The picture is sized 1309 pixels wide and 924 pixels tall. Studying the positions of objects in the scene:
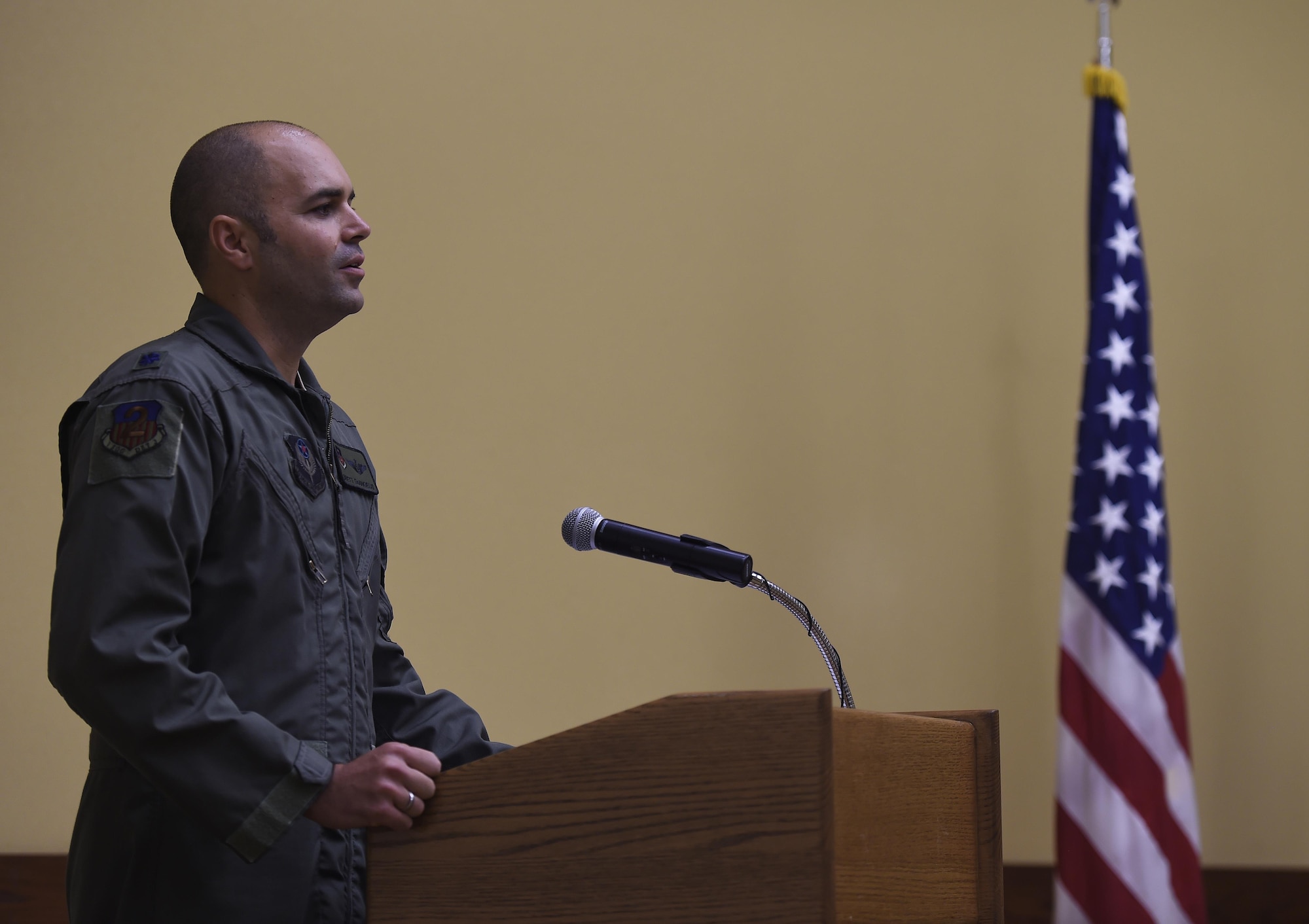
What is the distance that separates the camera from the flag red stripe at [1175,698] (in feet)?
7.95

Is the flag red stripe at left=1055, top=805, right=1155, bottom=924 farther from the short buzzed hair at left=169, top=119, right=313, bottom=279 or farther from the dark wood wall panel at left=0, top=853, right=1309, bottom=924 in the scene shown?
the short buzzed hair at left=169, top=119, right=313, bottom=279

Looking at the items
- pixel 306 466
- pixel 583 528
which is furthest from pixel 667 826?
pixel 306 466

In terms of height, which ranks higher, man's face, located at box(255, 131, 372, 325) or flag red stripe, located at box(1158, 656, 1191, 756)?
man's face, located at box(255, 131, 372, 325)

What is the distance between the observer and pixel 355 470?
1.37 meters

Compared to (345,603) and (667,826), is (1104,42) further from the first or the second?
(667,826)

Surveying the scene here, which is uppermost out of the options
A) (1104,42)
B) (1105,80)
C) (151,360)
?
(1104,42)

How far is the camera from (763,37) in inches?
108

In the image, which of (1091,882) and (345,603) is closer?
(345,603)

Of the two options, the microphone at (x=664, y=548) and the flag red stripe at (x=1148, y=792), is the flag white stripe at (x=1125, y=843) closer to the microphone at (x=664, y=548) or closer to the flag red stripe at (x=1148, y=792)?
the flag red stripe at (x=1148, y=792)

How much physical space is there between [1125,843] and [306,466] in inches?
72.9

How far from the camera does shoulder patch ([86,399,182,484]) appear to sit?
1.06m

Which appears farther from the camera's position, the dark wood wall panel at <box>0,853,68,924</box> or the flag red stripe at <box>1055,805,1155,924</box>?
the flag red stripe at <box>1055,805,1155,924</box>

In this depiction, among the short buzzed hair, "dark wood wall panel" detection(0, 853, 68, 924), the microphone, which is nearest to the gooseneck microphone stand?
the microphone

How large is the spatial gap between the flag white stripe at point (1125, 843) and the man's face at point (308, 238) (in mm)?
1782
